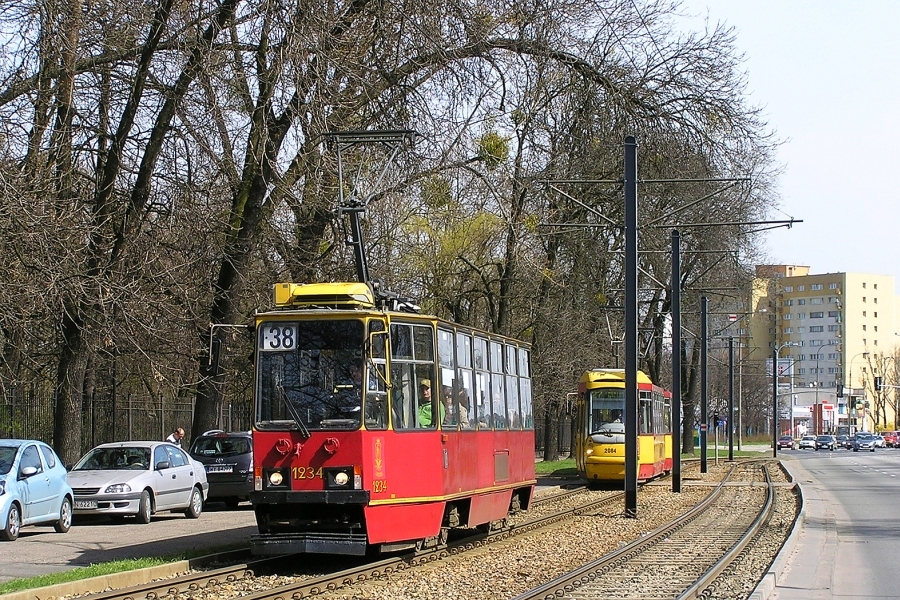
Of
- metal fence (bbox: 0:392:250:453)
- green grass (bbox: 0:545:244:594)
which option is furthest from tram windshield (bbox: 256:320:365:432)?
metal fence (bbox: 0:392:250:453)

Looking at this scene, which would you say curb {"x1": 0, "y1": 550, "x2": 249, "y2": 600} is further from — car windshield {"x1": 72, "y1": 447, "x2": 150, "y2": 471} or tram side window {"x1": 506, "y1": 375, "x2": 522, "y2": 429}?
car windshield {"x1": 72, "y1": 447, "x2": 150, "y2": 471}

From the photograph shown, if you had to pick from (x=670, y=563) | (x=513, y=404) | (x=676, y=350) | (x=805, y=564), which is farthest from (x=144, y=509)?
(x=676, y=350)

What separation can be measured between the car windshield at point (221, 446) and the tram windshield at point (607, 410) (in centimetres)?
1093

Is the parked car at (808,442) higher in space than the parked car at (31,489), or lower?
lower

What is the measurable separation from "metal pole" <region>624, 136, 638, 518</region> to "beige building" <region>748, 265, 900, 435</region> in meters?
123

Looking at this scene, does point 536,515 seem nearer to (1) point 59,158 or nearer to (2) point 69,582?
(1) point 59,158

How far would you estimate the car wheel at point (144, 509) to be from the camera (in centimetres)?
2128

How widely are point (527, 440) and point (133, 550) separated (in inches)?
286

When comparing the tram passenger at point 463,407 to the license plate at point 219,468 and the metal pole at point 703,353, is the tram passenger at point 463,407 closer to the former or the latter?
the license plate at point 219,468

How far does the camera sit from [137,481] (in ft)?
69.7

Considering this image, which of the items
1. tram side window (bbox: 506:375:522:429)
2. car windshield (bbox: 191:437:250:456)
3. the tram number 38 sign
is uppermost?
the tram number 38 sign

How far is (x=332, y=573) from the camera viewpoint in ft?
45.5

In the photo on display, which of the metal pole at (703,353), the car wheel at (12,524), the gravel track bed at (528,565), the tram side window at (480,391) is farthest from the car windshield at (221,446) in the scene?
the metal pole at (703,353)

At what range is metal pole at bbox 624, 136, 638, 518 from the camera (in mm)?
23656
